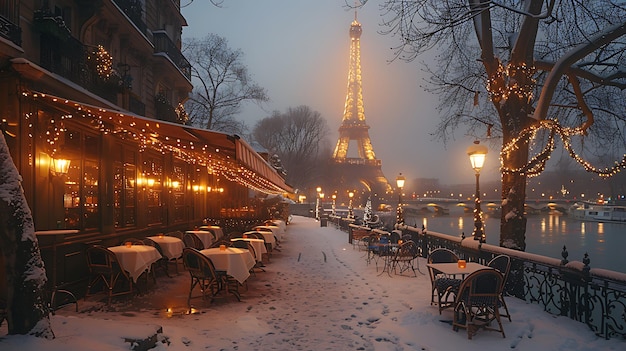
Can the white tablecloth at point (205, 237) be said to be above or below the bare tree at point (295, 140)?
below

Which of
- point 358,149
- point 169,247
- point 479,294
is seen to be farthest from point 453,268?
point 358,149

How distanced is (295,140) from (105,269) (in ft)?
165

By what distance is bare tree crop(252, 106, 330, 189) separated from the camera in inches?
2243

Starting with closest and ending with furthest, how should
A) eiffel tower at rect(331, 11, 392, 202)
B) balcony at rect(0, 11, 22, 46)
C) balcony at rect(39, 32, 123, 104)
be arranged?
balcony at rect(0, 11, 22, 46)
balcony at rect(39, 32, 123, 104)
eiffel tower at rect(331, 11, 392, 202)

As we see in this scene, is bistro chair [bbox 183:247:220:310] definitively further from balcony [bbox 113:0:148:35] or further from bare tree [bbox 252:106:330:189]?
bare tree [bbox 252:106:330:189]

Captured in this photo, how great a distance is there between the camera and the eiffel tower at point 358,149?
7788cm

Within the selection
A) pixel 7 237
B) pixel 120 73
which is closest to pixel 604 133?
pixel 120 73

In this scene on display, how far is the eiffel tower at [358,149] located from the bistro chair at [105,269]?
6396 centimetres

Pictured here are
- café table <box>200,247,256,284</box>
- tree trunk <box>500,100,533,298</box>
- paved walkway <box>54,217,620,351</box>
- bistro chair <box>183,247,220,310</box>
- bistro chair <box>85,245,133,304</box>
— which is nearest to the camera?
→ paved walkway <box>54,217,620,351</box>

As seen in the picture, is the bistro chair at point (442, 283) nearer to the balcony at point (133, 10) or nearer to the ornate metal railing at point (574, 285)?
the ornate metal railing at point (574, 285)

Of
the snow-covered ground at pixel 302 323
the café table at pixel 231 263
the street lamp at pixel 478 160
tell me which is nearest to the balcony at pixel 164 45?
the snow-covered ground at pixel 302 323

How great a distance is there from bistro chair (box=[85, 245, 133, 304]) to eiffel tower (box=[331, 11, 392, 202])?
6396cm

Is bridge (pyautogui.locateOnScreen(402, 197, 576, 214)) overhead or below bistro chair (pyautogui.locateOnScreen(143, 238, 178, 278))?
below

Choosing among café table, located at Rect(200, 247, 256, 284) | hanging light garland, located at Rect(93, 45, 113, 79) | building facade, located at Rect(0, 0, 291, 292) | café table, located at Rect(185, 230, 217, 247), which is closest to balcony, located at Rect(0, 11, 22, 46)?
building facade, located at Rect(0, 0, 291, 292)
